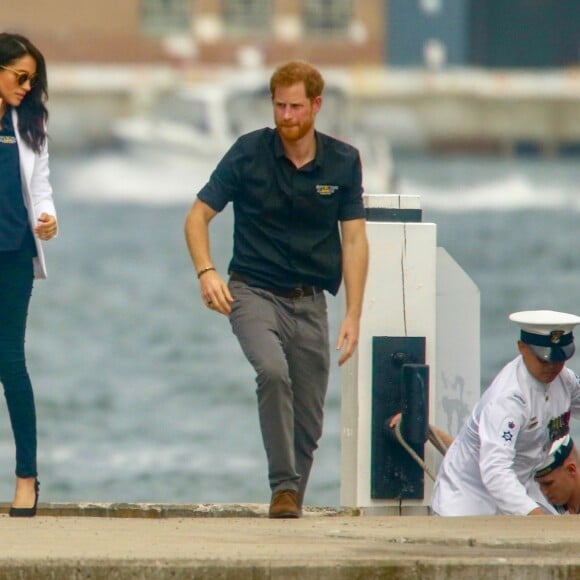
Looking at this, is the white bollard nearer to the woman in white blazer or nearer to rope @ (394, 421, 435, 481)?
rope @ (394, 421, 435, 481)

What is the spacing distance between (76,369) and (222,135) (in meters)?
30.1

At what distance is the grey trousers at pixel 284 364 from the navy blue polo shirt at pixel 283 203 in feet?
0.27

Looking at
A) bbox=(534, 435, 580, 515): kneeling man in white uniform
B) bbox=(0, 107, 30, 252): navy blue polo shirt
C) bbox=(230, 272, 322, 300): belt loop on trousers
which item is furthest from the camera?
bbox=(534, 435, 580, 515): kneeling man in white uniform

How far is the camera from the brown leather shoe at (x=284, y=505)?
20.1 feet

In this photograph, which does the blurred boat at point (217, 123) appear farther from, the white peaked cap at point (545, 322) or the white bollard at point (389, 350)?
the white peaked cap at point (545, 322)

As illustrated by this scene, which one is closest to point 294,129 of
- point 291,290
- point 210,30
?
point 291,290

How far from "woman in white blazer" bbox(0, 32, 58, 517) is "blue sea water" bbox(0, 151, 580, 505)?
8.19m

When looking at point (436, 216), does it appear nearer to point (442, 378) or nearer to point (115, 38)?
point (115, 38)

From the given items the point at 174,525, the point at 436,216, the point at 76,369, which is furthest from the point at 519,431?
the point at 436,216

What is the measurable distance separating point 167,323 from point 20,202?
909 inches

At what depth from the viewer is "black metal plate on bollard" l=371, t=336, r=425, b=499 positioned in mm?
7027

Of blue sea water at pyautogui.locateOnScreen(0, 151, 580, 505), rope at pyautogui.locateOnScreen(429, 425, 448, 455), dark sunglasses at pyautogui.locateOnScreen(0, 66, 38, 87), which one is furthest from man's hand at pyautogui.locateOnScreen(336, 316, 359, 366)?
blue sea water at pyautogui.locateOnScreen(0, 151, 580, 505)

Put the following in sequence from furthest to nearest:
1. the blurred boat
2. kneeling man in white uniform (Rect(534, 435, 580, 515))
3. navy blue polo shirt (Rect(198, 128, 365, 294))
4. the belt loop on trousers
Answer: the blurred boat, kneeling man in white uniform (Rect(534, 435, 580, 515)), the belt loop on trousers, navy blue polo shirt (Rect(198, 128, 365, 294))

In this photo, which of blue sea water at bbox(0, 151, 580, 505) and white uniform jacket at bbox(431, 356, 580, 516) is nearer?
white uniform jacket at bbox(431, 356, 580, 516)
